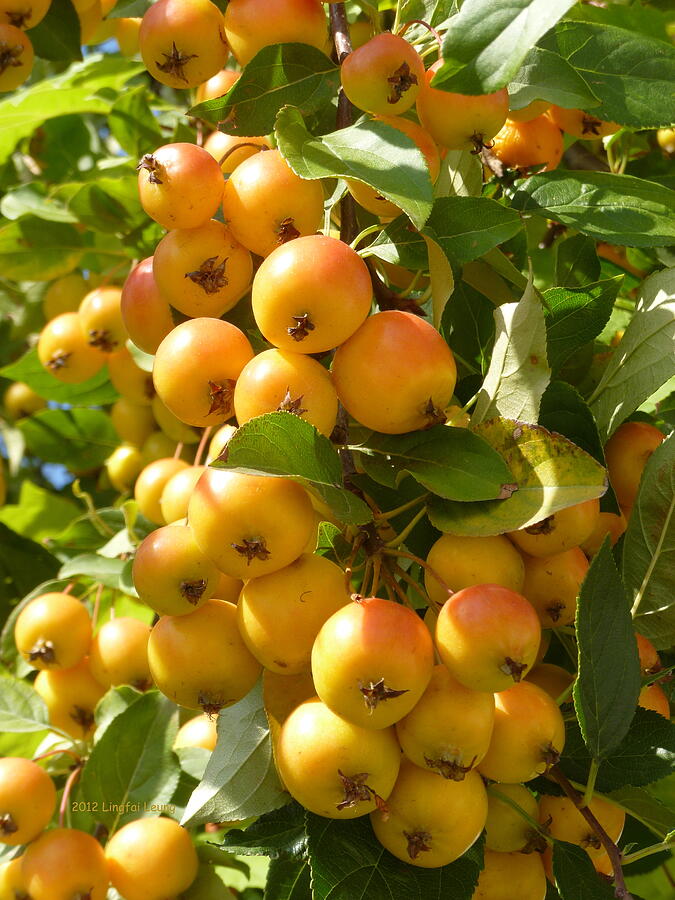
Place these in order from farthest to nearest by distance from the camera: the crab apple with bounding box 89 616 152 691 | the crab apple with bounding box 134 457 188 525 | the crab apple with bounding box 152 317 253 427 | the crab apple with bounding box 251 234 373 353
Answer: the crab apple with bounding box 134 457 188 525 → the crab apple with bounding box 89 616 152 691 → the crab apple with bounding box 152 317 253 427 → the crab apple with bounding box 251 234 373 353

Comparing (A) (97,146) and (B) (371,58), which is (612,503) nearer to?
(B) (371,58)

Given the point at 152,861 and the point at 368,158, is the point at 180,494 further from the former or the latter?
the point at 368,158

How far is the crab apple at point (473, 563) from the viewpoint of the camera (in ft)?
3.79

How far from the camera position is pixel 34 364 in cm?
260

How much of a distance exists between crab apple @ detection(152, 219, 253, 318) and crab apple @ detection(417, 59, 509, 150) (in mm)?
322

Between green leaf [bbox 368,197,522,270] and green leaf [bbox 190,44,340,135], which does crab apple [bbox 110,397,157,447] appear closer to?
green leaf [bbox 190,44,340,135]

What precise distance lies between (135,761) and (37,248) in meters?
1.43

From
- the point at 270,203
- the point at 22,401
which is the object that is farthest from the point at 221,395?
the point at 22,401

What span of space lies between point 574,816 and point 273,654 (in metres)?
0.52

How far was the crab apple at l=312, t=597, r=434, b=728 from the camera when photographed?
3.36ft

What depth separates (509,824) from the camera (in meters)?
1.27

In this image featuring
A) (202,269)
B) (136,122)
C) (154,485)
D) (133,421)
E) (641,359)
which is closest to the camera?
(202,269)

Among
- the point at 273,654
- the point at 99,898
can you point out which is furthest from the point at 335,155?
the point at 99,898

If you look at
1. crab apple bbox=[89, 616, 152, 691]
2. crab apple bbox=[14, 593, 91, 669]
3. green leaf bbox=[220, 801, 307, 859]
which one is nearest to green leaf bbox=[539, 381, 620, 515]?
green leaf bbox=[220, 801, 307, 859]
